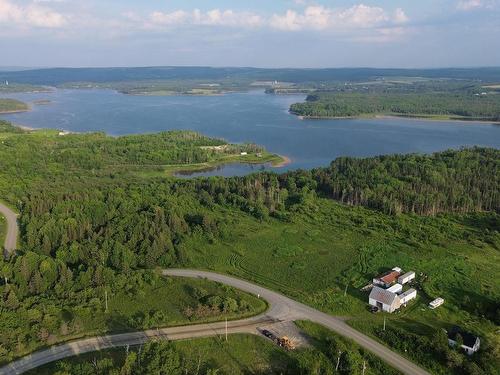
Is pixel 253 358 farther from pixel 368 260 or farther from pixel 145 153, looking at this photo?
pixel 145 153

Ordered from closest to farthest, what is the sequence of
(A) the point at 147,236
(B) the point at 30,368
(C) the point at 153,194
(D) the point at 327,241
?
(B) the point at 30,368, (A) the point at 147,236, (D) the point at 327,241, (C) the point at 153,194

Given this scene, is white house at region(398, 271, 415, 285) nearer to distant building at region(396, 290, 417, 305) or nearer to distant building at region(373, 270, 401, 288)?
distant building at region(373, 270, 401, 288)

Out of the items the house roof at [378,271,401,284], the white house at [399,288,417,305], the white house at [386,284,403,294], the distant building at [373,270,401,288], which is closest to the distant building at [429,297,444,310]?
the white house at [399,288,417,305]

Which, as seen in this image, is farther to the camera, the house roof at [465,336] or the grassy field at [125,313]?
the grassy field at [125,313]

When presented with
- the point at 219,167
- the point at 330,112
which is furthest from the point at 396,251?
the point at 330,112

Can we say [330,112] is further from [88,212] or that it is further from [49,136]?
[88,212]

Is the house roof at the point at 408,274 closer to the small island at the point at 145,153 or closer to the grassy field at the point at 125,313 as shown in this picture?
the grassy field at the point at 125,313

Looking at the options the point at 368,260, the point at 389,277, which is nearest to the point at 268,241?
the point at 368,260

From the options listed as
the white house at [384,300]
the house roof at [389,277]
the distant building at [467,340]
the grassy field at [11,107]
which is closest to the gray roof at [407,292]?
the white house at [384,300]
